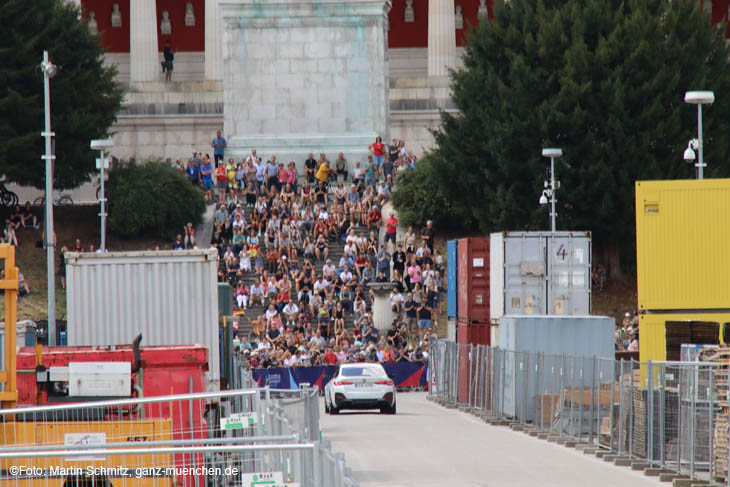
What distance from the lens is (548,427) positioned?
29.2 meters

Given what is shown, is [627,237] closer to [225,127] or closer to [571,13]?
[571,13]

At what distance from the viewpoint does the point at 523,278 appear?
118 ft

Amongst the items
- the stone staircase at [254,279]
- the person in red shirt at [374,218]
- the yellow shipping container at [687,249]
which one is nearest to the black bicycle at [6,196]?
the stone staircase at [254,279]

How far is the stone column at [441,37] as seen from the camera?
264ft

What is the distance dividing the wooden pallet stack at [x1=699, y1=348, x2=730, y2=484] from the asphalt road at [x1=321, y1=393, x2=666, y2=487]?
914 millimetres

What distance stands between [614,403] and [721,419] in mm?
4634

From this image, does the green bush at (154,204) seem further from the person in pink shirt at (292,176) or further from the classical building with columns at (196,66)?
the classical building with columns at (196,66)

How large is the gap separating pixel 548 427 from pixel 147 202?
98.7 ft

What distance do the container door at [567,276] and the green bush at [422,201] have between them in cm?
1962

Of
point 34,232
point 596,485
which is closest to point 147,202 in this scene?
point 34,232

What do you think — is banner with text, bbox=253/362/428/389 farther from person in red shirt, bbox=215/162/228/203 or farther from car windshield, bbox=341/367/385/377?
person in red shirt, bbox=215/162/228/203

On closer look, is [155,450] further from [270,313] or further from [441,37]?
[441,37]

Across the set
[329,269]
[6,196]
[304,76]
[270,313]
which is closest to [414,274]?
[329,269]

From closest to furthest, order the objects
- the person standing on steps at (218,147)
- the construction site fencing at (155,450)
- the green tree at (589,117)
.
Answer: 1. the construction site fencing at (155,450)
2. the green tree at (589,117)
3. the person standing on steps at (218,147)
